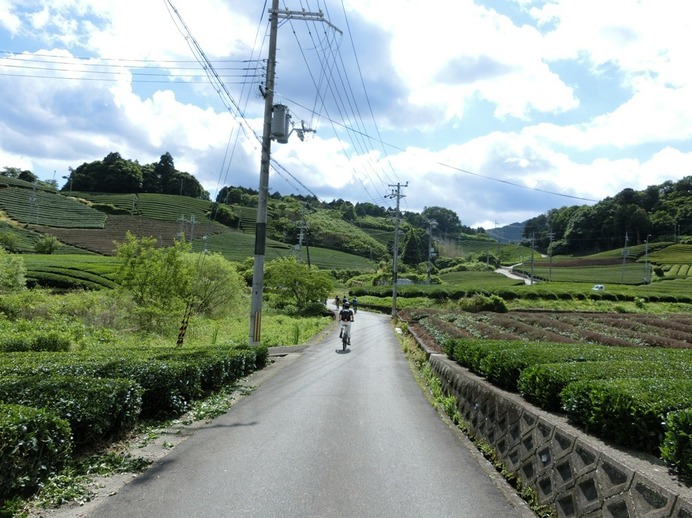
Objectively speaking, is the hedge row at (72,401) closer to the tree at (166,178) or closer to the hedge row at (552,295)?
the hedge row at (552,295)

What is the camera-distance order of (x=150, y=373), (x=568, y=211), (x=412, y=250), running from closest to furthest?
(x=150, y=373) < (x=412, y=250) < (x=568, y=211)

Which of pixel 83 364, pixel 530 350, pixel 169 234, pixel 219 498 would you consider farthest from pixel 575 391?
Answer: pixel 169 234

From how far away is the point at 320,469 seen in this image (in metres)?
6.11

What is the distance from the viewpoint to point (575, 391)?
521 cm

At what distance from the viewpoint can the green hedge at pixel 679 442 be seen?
11.6 feet

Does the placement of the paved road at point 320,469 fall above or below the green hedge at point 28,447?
below

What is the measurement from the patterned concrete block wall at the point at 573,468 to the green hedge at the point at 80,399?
4.98 meters

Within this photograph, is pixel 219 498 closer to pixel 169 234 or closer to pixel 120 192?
pixel 169 234

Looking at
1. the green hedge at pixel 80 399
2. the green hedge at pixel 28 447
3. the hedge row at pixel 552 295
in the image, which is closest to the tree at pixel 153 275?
the green hedge at pixel 80 399

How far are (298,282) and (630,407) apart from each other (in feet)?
152

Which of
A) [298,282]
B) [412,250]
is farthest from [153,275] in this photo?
[412,250]

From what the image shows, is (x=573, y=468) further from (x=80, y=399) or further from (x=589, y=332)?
(x=589, y=332)

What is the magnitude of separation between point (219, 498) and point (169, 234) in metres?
82.8

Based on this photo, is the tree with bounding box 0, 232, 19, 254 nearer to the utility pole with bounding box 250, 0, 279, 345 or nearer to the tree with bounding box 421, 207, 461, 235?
the utility pole with bounding box 250, 0, 279, 345
